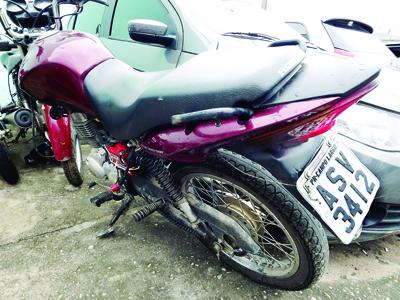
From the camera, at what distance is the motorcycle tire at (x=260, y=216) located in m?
1.23

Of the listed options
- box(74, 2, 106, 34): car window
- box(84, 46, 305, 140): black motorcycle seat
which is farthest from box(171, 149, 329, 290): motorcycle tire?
box(74, 2, 106, 34): car window

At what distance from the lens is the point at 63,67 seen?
4.56 feet

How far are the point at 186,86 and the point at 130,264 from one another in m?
1.18

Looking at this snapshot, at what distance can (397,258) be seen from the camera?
192cm

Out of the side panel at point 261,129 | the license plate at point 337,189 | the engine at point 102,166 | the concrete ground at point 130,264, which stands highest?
the side panel at point 261,129

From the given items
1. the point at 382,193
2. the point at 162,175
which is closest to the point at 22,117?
the point at 162,175

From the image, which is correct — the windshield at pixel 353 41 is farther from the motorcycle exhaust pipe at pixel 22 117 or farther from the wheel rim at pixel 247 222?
the motorcycle exhaust pipe at pixel 22 117

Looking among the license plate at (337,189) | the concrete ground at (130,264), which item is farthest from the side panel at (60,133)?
the license plate at (337,189)

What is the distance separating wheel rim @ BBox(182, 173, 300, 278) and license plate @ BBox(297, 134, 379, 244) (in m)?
0.26

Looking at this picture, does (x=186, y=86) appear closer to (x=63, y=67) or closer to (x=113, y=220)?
(x=63, y=67)

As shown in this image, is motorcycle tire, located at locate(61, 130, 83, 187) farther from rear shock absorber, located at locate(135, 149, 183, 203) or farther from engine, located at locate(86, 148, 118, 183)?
rear shock absorber, located at locate(135, 149, 183, 203)

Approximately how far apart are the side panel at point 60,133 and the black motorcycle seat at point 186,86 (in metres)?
1.04

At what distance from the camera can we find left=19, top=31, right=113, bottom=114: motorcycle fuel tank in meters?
1.40

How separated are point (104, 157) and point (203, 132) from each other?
941 millimetres
